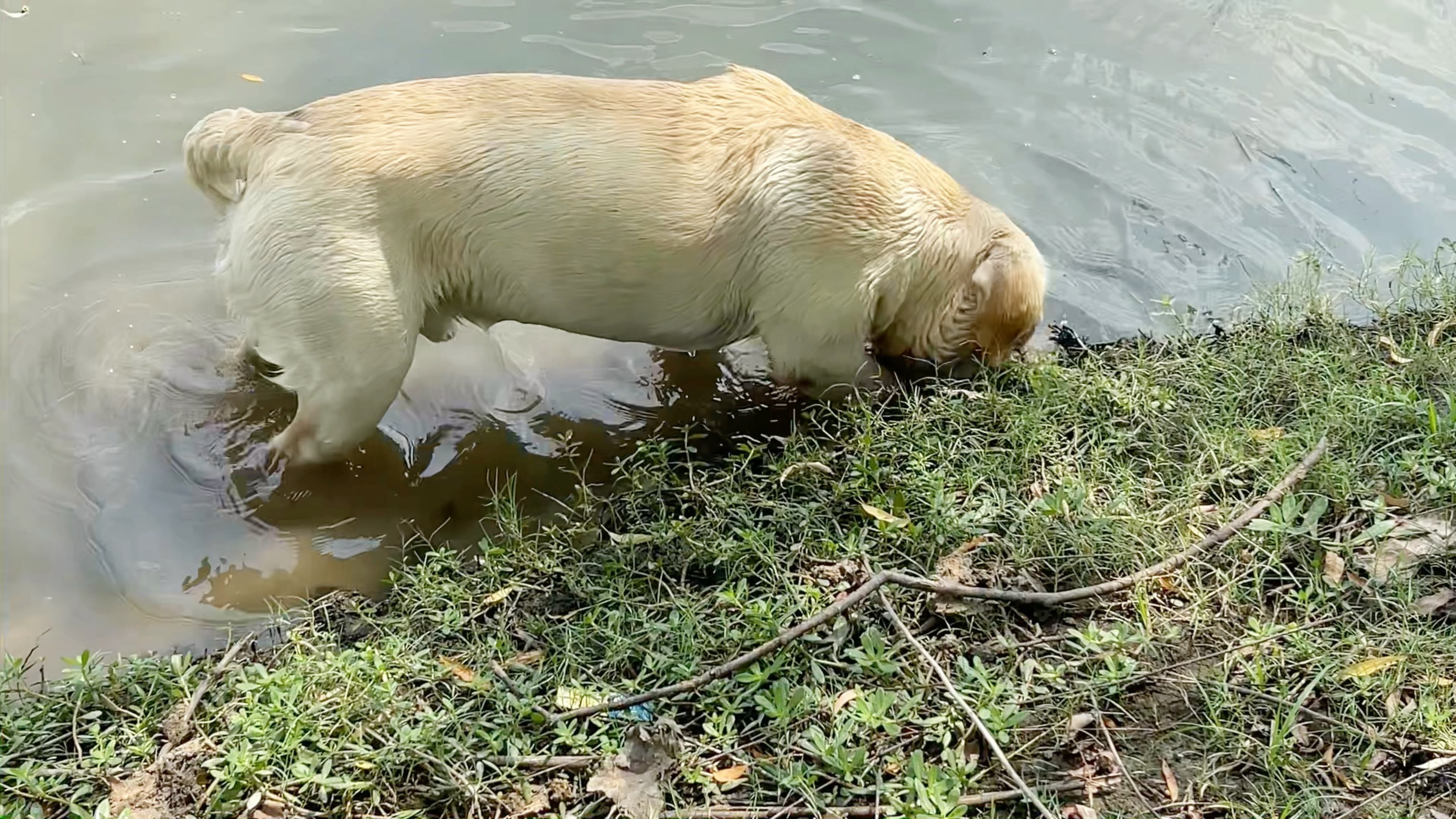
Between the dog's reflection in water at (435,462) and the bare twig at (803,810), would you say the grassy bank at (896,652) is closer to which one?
the bare twig at (803,810)

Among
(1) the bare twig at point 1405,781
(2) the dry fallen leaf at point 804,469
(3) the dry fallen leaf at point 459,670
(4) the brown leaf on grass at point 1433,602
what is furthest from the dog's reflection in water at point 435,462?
(1) the bare twig at point 1405,781

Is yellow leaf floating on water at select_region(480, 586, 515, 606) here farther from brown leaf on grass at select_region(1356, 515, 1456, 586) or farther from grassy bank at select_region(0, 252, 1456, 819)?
brown leaf on grass at select_region(1356, 515, 1456, 586)

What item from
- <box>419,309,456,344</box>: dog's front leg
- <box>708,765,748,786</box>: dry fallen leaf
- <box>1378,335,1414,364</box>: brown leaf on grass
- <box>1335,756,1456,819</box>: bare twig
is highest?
<box>1378,335,1414,364</box>: brown leaf on grass

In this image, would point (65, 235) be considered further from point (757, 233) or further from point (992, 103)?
point (992, 103)

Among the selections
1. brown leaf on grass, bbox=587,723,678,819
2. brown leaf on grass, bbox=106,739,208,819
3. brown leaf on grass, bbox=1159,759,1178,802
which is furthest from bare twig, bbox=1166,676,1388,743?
brown leaf on grass, bbox=106,739,208,819

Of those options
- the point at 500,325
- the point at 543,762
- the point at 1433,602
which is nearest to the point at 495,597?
the point at 543,762

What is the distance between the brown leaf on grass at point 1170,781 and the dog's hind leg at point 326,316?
2573 mm

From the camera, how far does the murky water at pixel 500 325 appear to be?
385 cm

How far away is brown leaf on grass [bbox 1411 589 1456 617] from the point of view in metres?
3.05

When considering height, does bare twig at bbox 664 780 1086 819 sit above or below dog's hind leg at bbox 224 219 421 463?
below

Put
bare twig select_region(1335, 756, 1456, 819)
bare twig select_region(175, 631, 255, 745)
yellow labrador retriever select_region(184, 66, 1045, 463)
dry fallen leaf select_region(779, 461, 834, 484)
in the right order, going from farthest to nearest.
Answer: dry fallen leaf select_region(779, 461, 834, 484) → yellow labrador retriever select_region(184, 66, 1045, 463) → bare twig select_region(175, 631, 255, 745) → bare twig select_region(1335, 756, 1456, 819)

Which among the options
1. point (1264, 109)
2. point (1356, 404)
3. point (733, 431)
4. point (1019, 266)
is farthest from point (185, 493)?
point (1264, 109)

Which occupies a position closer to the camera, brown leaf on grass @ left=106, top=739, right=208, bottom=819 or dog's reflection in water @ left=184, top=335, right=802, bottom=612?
brown leaf on grass @ left=106, top=739, right=208, bottom=819

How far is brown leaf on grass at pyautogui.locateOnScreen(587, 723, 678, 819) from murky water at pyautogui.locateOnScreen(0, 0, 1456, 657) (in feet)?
4.88
